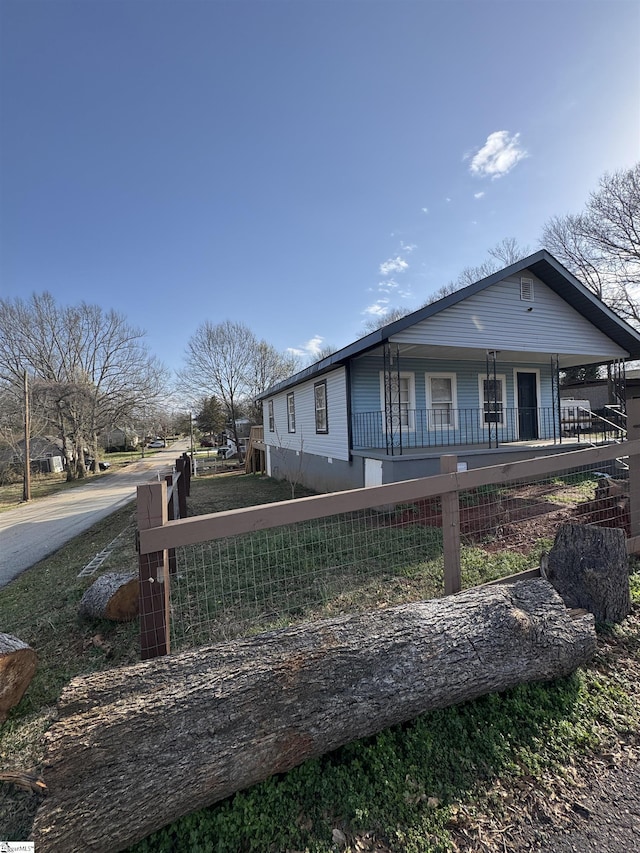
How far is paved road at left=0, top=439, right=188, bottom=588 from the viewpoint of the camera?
6.19m

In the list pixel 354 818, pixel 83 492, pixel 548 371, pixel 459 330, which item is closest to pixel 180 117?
pixel 459 330

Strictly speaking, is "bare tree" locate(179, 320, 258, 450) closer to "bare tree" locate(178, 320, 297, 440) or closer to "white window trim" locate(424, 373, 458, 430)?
"bare tree" locate(178, 320, 297, 440)

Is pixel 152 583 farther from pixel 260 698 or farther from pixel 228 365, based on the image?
pixel 228 365

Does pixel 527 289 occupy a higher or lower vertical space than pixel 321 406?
higher

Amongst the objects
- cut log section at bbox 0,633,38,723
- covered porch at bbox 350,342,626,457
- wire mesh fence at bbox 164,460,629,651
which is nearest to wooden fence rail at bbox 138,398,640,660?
wire mesh fence at bbox 164,460,629,651

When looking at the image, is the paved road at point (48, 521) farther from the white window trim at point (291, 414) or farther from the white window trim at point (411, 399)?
the white window trim at point (411, 399)

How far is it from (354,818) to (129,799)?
2.95ft

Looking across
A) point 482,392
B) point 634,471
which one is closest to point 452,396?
point 482,392

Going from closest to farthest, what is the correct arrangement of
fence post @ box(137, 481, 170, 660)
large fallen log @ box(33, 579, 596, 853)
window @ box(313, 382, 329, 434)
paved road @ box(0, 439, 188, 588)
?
large fallen log @ box(33, 579, 596, 853) < fence post @ box(137, 481, 170, 660) < paved road @ box(0, 439, 188, 588) < window @ box(313, 382, 329, 434)

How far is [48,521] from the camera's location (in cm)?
930

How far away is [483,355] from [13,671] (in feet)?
35.1

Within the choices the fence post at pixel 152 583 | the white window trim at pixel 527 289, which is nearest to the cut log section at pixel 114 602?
the fence post at pixel 152 583

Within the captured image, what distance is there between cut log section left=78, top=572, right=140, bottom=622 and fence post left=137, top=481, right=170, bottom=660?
4.99 feet

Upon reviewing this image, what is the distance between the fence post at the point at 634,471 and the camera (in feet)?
12.2
